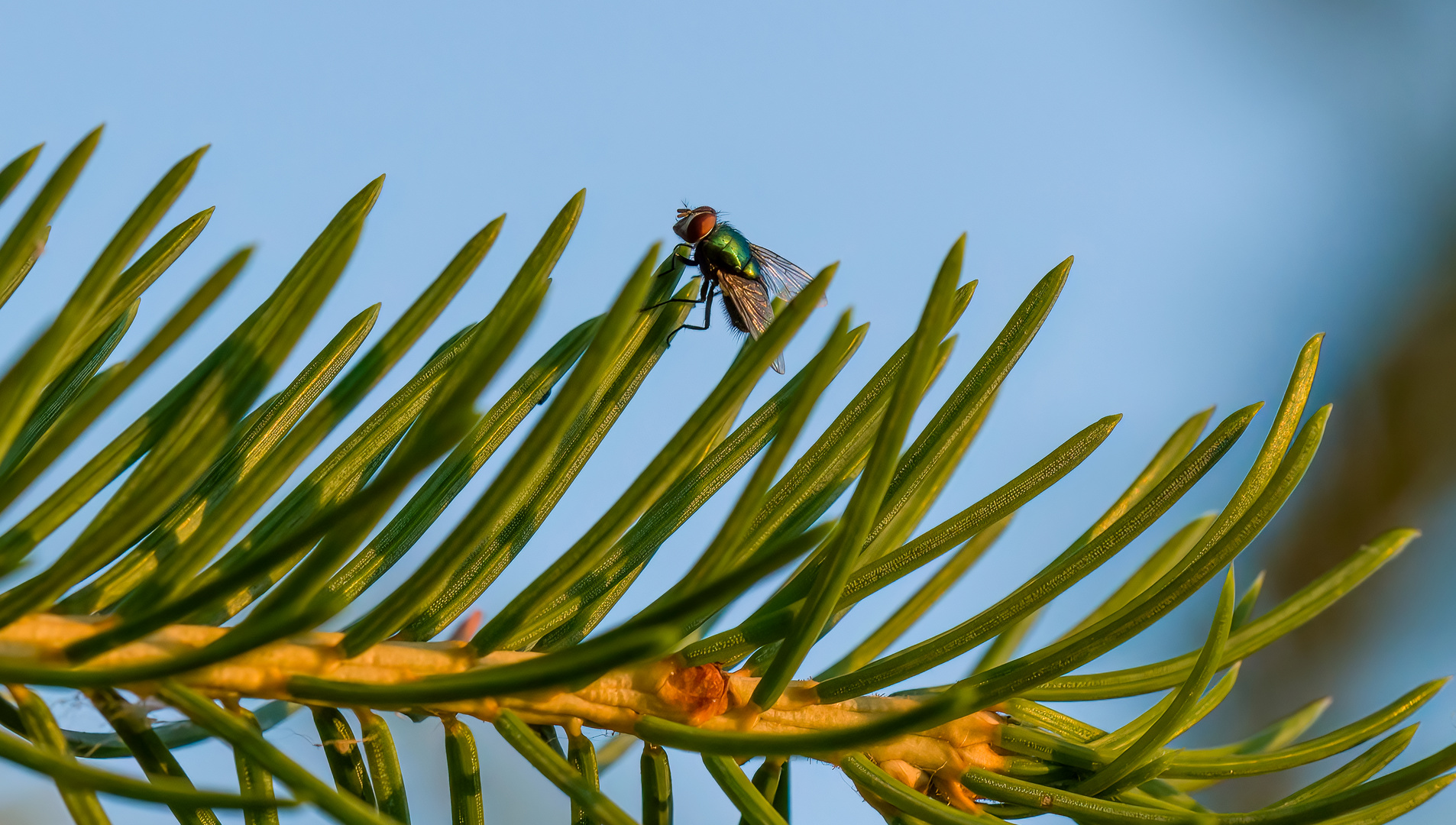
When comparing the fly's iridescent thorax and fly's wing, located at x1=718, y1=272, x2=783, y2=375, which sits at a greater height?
the fly's iridescent thorax

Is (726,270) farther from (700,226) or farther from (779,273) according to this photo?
(779,273)

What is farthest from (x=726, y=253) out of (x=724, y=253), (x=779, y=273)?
(x=779, y=273)

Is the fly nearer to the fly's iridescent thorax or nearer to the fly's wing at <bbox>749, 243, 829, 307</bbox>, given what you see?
the fly's iridescent thorax


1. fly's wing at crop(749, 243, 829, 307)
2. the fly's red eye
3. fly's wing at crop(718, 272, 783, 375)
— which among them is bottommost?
fly's wing at crop(718, 272, 783, 375)

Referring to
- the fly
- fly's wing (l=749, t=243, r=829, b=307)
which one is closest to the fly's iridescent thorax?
the fly

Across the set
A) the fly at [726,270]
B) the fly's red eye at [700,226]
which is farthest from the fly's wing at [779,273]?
the fly's red eye at [700,226]

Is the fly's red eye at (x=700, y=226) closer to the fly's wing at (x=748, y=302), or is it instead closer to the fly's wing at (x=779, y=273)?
the fly's wing at (x=748, y=302)
